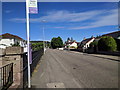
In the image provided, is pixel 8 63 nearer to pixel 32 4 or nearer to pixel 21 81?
pixel 21 81

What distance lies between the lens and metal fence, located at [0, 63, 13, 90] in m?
4.28

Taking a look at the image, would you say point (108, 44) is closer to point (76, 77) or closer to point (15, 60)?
point (76, 77)

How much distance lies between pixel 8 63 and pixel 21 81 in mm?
839

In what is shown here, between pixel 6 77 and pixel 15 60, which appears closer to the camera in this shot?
pixel 6 77

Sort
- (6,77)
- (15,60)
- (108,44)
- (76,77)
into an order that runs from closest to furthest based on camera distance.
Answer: (6,77), (15,60), (76,77), (108,44)

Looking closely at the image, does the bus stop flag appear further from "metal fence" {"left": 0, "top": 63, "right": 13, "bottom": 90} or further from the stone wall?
"metal fence" {"left": 0, "top": 63, "right": 13, "bottom": 90}

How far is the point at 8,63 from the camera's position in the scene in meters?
4.49

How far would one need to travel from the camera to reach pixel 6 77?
4469mm

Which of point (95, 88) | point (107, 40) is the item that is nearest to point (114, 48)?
point (107, 40)

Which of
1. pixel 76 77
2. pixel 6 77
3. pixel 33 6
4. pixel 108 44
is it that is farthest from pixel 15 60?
pixel 108 44

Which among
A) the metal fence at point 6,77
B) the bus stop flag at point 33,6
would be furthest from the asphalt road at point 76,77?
the bus stop flag at point 33,6

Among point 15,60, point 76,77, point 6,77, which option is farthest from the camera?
point 76,77

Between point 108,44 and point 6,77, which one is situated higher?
point 108,44

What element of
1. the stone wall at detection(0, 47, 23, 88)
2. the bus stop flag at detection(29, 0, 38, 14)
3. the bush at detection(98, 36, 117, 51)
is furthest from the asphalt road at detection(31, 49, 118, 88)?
the bush at detection(98, 36, 117, 51)
